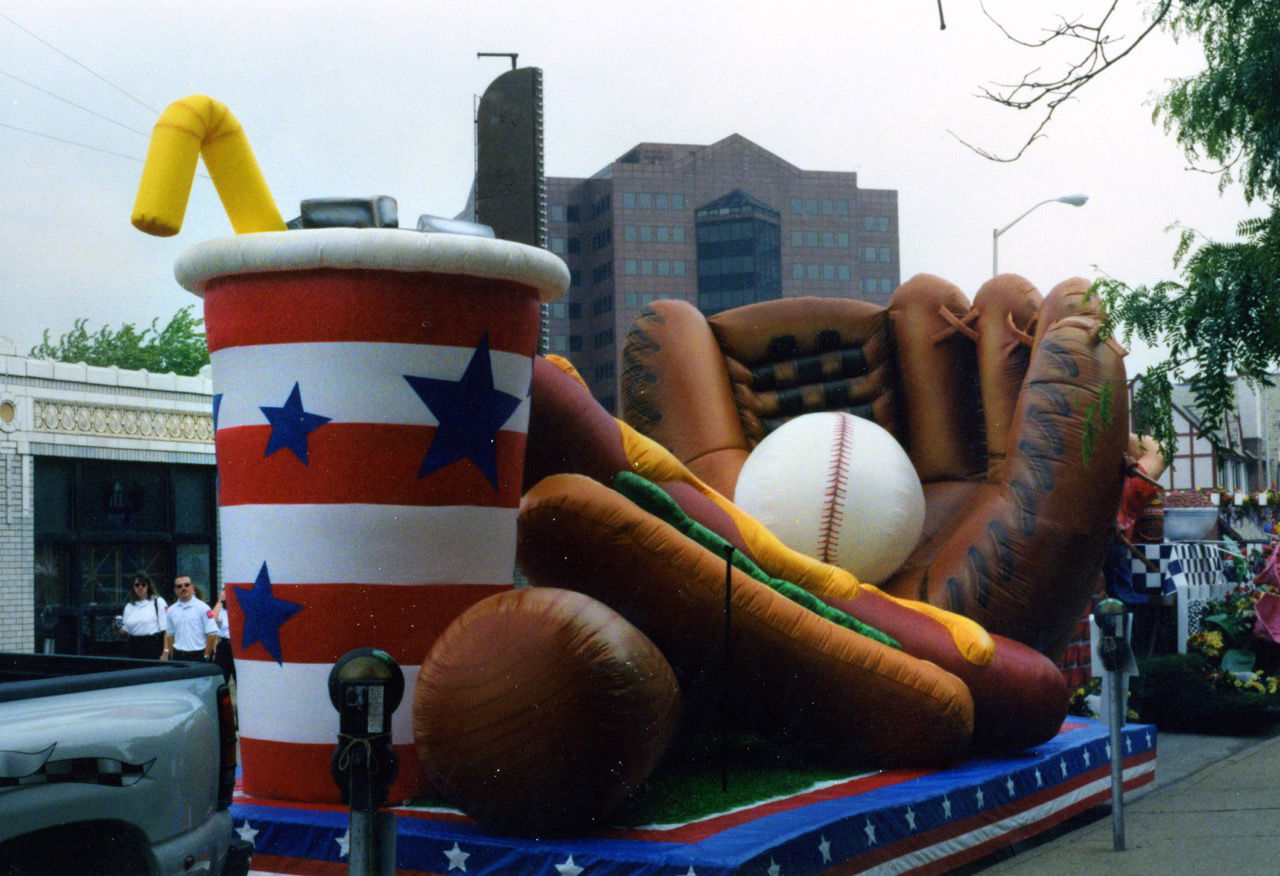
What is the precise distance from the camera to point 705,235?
6931cm

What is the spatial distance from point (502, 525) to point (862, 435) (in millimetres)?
2415

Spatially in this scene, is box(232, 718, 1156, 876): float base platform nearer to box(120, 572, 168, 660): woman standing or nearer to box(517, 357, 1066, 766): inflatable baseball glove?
box(517, 357, 1066, 766): inflatable baseball glove

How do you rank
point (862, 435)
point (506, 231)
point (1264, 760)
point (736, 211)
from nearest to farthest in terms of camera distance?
1. point (862, 435)
2. point (506, 231)
3. point (1264, 760)
4. point (736, 211)

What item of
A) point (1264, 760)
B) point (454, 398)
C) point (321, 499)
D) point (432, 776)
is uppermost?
point (454, 398)

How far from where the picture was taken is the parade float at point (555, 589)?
5.07 m

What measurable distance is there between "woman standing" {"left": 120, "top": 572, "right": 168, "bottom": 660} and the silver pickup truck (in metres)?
10.3

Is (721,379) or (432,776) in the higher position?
(721,379)

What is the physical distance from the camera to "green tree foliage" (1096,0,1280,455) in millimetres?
4543

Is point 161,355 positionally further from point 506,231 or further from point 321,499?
point 321,499

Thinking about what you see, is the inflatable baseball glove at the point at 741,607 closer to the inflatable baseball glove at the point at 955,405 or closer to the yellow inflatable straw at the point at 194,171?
the inflatable baseball glove at the point at 955,405

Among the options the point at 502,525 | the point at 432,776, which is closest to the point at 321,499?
the point at 502,525

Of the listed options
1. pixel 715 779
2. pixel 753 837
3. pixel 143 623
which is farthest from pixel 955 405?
pixel 143 623

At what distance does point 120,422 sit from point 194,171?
1407 cm

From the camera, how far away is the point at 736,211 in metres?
68.8
